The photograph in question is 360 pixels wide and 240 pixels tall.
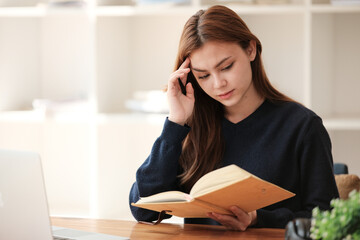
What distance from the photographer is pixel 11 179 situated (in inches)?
58.1

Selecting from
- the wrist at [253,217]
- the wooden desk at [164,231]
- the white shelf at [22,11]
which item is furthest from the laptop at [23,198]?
the white shelf at [22,11]

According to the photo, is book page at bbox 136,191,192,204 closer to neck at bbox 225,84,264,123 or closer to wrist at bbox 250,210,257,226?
wrist at bbox 250,210,257,226

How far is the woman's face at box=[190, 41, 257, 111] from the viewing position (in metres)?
1.94

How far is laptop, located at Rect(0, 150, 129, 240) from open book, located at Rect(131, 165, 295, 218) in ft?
1.02

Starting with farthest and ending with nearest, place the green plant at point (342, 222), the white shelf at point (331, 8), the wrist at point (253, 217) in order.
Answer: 1. the white shelf at point (331, 8)
2. the wrist at point (253, 217)
3. the green plant at point (342, 222)

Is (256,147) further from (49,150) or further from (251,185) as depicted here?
(49,150)

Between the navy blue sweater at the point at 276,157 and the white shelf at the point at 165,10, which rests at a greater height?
the white shelf at the point at 165,10

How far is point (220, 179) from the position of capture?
5.00ft

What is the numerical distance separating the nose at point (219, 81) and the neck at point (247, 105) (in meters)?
0.16

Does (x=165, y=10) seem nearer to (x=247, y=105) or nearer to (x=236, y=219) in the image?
(x=247, y=105)

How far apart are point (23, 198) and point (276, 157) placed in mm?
843

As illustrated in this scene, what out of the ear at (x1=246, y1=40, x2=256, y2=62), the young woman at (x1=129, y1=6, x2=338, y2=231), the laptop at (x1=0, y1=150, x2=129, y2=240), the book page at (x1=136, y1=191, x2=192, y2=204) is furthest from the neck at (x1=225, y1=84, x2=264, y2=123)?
the laptop at (x1=0, y1=150, x2=129, y2=240)

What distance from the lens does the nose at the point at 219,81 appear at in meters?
1.94

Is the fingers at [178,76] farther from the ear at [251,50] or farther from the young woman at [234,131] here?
the ear at [251,50]
